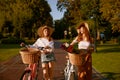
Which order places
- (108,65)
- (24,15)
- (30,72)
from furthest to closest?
(24,15) < (108,65) < (30,72)

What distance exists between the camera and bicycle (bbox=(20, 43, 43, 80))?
912 cm

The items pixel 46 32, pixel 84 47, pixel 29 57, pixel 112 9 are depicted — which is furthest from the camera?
pixel 112 9

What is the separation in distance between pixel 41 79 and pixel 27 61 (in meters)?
3.93

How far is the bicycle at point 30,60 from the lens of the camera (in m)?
9.12

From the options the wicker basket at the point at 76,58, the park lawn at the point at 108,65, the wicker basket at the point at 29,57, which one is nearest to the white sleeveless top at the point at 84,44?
the wicker basket at the point at 76,58

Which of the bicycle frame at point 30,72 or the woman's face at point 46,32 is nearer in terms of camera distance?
the bicycle frame at point 30,72

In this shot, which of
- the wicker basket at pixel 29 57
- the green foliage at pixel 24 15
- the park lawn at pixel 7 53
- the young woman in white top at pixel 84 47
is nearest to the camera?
the young woman in white top at pixel 84 47

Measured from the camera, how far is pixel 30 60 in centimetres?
913

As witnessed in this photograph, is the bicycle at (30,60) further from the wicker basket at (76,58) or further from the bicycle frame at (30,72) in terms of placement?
the wicker basket at (76,58)

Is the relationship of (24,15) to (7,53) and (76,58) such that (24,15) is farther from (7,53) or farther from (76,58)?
(76,58)

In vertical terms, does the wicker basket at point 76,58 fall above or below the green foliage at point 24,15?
below

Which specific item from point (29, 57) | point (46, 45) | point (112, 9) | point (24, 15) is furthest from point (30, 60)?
point (24, 15)

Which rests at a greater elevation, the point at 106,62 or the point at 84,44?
the point at 84,44

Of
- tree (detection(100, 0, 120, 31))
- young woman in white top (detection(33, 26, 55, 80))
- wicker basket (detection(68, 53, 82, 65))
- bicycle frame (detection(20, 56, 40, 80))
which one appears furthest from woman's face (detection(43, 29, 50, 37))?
tree (detection(100, 0, 120, 31))
